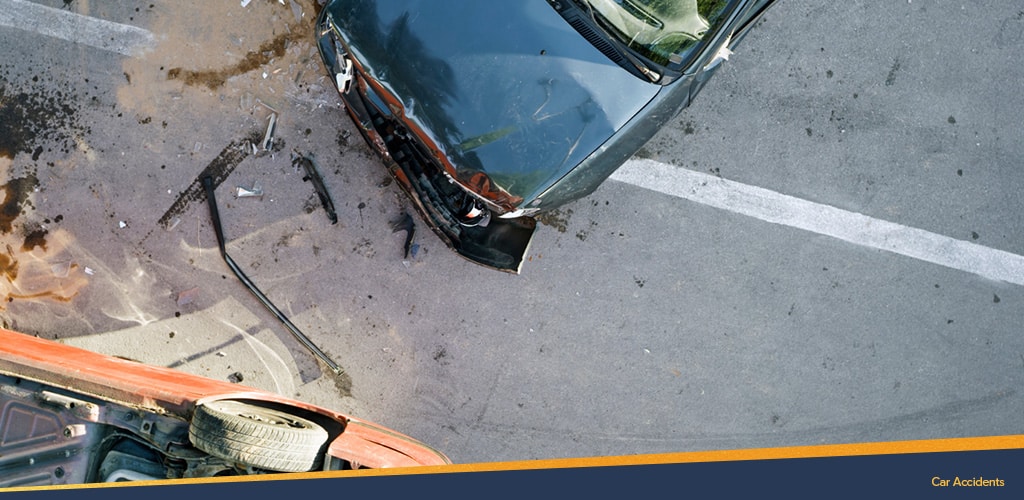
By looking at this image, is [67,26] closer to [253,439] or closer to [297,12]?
[297,12]

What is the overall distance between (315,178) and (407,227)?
2.16 feet

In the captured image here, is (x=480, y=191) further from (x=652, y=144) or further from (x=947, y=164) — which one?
(x=947, y=164)

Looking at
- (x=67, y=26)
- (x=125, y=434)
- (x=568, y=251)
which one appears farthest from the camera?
(x=568, y=251)

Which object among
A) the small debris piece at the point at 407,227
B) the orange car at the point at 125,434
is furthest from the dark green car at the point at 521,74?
the orange car at the point at 125,434

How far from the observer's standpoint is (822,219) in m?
4.52

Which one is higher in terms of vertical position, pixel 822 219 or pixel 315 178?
pixel 315 178

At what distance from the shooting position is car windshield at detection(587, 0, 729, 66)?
359 cm

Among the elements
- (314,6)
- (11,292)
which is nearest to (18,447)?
(11,292)

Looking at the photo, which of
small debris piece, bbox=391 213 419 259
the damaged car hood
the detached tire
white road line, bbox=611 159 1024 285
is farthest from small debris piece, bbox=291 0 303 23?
the detached tire

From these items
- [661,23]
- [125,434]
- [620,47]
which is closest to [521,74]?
[620,47]

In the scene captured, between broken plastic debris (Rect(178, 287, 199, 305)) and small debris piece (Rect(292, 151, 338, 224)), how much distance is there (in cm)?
98

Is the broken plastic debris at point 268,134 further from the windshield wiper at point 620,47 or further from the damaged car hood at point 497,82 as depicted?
the windshield wiper at point 620,47

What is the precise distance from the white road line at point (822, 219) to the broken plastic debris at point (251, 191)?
228 centimetres

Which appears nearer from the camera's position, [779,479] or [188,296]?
[188,296]
